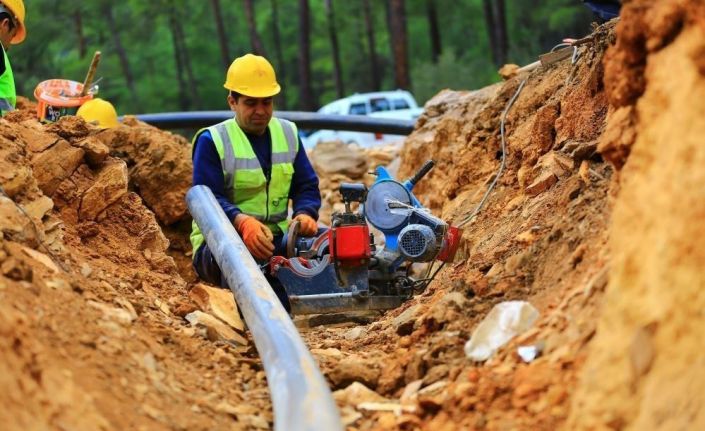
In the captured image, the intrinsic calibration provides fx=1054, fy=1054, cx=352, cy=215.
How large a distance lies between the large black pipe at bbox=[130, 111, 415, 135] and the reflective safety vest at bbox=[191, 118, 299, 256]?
564cm

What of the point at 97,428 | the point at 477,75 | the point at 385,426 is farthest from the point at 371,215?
the point at 477,75

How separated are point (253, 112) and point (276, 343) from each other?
2.71 meters

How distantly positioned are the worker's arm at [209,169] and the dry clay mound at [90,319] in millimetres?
558

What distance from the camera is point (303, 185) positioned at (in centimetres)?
733

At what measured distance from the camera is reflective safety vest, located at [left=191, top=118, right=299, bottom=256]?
695cm

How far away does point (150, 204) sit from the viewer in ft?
31.1

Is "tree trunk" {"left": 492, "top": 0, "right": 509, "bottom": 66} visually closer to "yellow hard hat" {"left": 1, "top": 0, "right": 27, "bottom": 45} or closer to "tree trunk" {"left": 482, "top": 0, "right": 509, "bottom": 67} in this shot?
"tree trunk" {"left": 482, "top": 0, "right": 509, "bottom": 67}

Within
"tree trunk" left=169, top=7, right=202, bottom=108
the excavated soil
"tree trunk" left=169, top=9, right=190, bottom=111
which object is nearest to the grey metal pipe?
the excavated soil

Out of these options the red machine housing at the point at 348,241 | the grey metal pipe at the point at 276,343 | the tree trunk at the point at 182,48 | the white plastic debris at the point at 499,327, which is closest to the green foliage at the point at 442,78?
the tree trunk at the point at 182,48

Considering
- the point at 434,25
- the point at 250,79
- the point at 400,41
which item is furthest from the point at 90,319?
the point at 434,25

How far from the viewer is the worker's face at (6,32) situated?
7711mm

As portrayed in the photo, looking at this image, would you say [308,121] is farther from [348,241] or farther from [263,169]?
[348,241]

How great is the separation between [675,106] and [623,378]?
102cm

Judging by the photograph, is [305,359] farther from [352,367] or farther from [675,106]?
[675,106]
